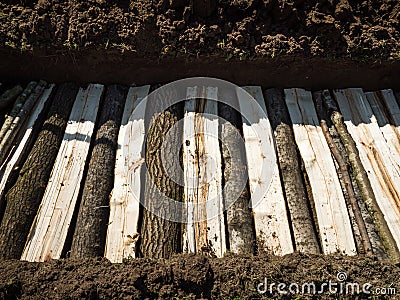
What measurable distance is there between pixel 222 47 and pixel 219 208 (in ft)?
6.15

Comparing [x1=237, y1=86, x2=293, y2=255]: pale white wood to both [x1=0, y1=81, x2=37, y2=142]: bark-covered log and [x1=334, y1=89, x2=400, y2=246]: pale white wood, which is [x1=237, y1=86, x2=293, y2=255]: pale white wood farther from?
[x1=0, y1=81, x2=37, y2=142]: bark-covered log

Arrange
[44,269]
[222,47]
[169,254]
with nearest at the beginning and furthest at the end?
[44,269], [169,254], [222,47]

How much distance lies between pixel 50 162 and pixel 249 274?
2181mm

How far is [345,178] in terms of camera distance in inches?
170

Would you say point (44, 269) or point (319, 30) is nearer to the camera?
point (44, 269)

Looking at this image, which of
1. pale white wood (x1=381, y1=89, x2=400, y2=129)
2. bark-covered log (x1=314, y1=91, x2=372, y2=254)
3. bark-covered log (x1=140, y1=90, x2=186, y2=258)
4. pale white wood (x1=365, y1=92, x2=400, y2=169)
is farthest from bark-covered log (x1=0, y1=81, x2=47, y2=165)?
pale white wood (x1=381, y1=89, x2=400, y2=129)

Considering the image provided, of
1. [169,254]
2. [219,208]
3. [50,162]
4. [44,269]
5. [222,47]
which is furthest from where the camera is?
[222,47]

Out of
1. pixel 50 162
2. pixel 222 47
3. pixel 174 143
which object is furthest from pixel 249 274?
pixel 222 47

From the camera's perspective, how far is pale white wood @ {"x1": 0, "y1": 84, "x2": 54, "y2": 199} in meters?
4.23

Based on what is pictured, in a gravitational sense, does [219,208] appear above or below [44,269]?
above

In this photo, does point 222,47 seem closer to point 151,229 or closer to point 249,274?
point 151,229

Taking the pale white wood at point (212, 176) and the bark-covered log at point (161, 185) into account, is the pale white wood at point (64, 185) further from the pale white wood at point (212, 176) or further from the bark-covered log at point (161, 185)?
the pale white wood at point (212, 176)

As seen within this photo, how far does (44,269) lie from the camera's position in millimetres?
3309

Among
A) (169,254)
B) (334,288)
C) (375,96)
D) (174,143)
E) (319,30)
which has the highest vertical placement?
(319,30)
